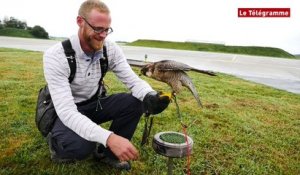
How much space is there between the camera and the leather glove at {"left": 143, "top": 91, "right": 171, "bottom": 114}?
114 inches

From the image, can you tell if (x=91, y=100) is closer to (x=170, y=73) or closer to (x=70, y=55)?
(x=70, y=55)

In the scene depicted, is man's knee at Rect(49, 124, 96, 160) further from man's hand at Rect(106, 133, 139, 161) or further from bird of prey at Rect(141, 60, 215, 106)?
bird of prey at Rect(141, 60, 215, 106)

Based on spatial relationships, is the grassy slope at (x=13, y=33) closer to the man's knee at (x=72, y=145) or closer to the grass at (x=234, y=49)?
the grass at (x=234, y=49)

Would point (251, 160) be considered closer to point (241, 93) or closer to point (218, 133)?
point (218, 133)

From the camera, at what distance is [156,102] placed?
2998mm

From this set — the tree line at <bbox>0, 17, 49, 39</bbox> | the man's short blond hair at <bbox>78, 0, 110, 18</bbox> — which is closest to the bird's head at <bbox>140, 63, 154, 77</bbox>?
the man's short blond hair at <bbox>78, 0, 110, 18</bbox>

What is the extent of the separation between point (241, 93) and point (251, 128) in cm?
356

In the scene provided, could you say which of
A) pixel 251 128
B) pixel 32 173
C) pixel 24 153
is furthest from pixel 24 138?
pixel 251 128

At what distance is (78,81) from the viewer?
3.32 meters

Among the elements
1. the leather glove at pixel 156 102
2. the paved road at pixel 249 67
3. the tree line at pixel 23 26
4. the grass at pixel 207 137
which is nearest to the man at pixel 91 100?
the leather glove at pixel 156 102

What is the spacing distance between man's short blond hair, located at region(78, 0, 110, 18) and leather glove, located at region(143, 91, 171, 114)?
2.99 ft

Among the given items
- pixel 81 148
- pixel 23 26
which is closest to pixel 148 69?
pixel 81 148

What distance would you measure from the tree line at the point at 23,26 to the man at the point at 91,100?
197 feet

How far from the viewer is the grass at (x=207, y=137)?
155 inches
